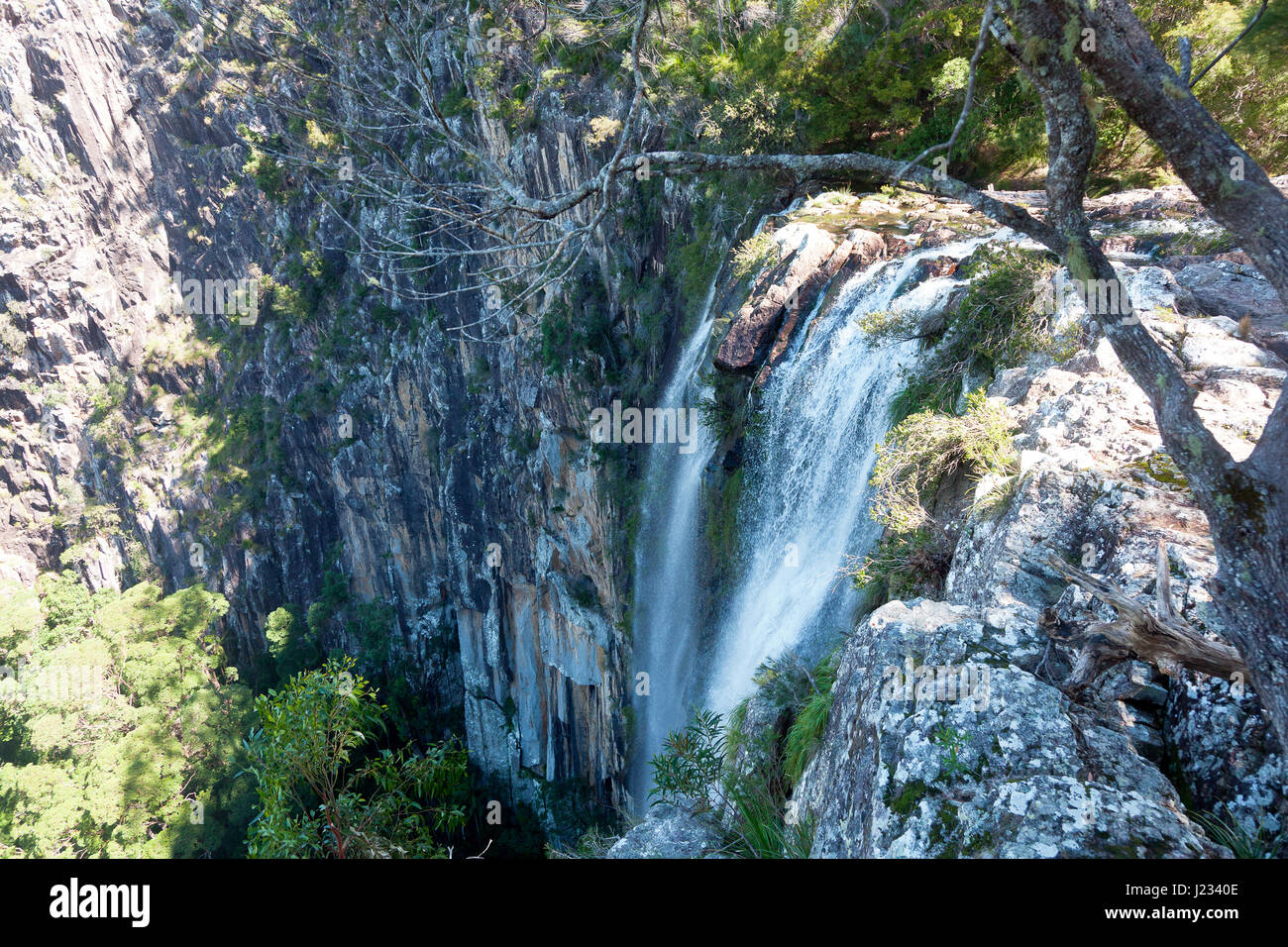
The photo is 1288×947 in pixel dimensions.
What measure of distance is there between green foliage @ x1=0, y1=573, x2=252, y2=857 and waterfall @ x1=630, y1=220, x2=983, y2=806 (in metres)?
13.9

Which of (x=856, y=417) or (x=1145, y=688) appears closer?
(x=1145, y=688)

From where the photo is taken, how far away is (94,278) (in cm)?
3222

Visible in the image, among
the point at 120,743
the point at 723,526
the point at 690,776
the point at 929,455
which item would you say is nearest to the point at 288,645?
the point at 120,743

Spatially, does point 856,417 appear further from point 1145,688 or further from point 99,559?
point 99,559

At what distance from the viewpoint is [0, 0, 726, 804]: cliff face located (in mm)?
18812

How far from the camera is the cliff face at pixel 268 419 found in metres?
18.8

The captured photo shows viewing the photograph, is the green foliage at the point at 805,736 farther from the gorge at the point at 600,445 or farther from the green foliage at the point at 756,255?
the green foliage at the point at 756,255

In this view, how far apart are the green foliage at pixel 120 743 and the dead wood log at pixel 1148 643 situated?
61.7 feet

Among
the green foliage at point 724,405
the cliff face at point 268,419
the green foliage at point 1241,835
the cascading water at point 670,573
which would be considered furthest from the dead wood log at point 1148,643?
the cliff face at point 268,419

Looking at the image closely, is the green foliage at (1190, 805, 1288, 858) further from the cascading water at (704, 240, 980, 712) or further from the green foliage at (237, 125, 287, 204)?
the green foliage at (237, 125, 287, 204)

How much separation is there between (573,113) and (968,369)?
12.8 meters

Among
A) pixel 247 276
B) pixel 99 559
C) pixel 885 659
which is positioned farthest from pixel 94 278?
pixel 885 659

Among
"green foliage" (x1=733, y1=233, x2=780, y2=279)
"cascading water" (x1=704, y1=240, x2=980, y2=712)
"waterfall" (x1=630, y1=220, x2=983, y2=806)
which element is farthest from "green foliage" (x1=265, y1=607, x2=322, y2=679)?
"green foliage" (x1=733, y1=233, x2=780, y2=279)

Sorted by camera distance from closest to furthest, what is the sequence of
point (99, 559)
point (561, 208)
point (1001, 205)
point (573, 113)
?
point (1001, 205) < point (561, 208) < point (573, 113) < point (99, 559)
